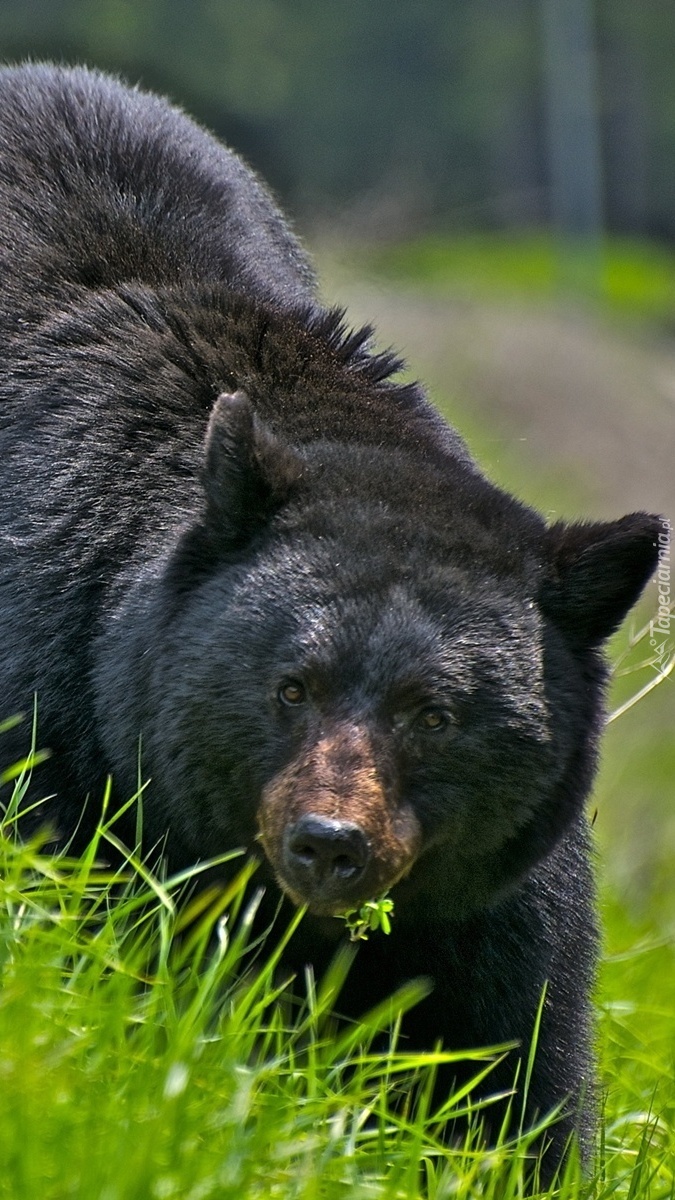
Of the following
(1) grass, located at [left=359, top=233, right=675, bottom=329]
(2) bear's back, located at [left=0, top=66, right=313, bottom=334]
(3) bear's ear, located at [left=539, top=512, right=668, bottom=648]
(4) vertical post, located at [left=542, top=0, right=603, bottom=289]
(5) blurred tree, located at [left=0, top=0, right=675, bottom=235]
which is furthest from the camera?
(1) grass, located at [left=359, top=233, right=675, bottom=329]

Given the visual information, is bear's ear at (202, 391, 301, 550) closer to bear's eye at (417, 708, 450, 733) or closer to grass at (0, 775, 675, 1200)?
bear's eye at (417, 708, 450, 733)

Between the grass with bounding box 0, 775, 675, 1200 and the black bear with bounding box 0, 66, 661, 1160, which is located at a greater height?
the black bear with bounding box 0, 66, 661, 1160

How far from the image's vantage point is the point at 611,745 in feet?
33.4

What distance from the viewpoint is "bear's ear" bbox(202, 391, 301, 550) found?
396 cm

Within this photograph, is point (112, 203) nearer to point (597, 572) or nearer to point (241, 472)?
point (241, 472)

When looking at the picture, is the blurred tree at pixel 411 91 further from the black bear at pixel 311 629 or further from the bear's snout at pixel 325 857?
the bear's snout at pixel 325 857

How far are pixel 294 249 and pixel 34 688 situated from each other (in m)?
2.27

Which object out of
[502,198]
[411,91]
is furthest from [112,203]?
[411,91]

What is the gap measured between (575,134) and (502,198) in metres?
4.92

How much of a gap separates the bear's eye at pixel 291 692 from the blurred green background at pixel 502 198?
2606 mm

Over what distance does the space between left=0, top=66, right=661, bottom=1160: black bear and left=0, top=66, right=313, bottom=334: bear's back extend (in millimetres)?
21

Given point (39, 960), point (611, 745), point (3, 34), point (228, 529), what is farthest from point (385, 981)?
point (3, 34)

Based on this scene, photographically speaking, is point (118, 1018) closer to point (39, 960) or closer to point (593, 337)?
point (39, 960)

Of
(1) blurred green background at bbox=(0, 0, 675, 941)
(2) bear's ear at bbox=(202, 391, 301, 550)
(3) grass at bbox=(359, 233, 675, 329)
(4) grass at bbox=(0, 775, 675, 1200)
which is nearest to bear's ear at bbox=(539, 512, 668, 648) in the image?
(2) bear's ear at bbox=(202, 391, 301, 550)
